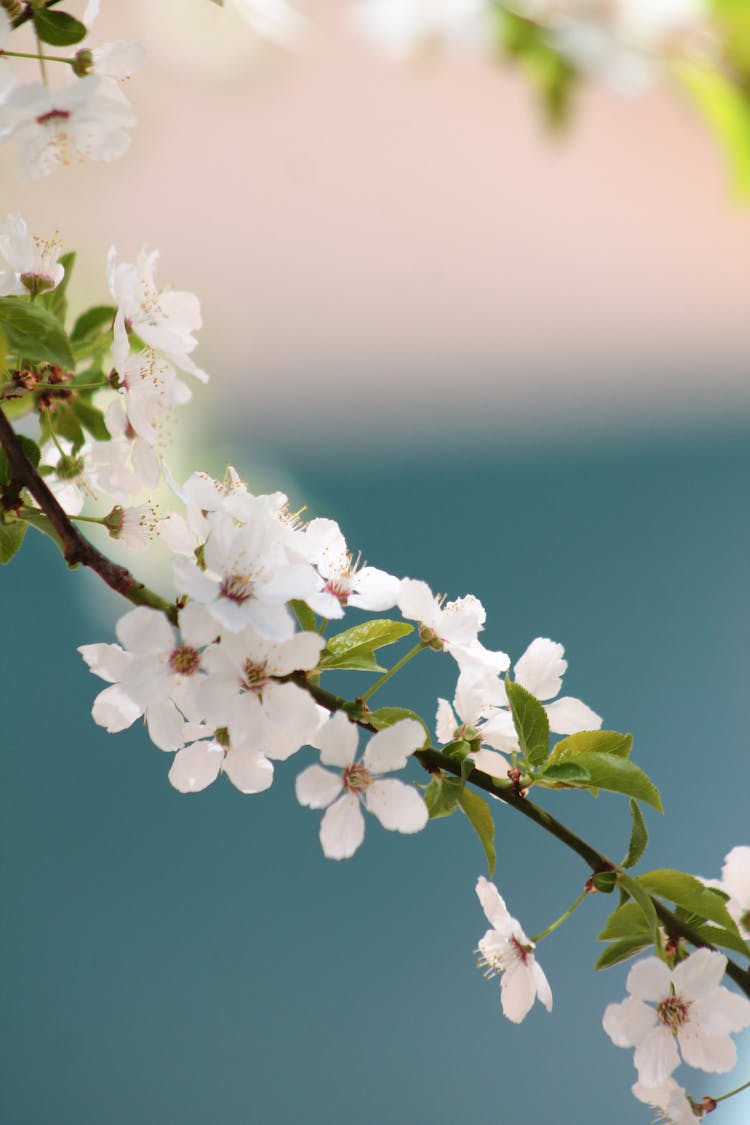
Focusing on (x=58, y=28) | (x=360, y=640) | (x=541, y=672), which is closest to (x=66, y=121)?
(x=58, y=28)

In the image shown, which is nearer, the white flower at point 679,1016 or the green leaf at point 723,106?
the green leaf at point 723,106

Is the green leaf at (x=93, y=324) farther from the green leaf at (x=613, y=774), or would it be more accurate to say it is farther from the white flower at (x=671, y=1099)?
the white flower at (x=671, y=1099)

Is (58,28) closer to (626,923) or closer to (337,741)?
(337,741)

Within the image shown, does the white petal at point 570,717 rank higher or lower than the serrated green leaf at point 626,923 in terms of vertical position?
higher

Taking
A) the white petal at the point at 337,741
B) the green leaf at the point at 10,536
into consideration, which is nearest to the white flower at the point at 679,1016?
the white petal at the point at 337,741

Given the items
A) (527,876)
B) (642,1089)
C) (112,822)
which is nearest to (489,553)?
(527,876)

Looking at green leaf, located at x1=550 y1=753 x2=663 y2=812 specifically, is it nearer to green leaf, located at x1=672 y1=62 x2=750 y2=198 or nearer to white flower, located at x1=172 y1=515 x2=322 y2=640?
white flower, located at x1=172 y1=515 x2=322 y2=640
